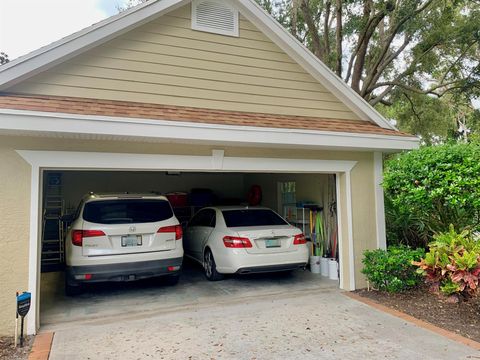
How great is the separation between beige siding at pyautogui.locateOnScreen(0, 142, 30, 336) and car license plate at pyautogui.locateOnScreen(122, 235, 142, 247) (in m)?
1.41

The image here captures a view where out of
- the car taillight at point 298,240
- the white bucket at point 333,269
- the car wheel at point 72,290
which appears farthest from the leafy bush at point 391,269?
the car wheel at point 72,290

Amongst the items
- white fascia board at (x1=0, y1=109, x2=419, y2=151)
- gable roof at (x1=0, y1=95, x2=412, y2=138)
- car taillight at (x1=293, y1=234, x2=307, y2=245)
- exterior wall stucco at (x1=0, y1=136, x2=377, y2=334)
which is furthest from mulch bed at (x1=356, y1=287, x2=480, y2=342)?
exterior wall stucco at (x1=0, y1=136, x2=377, y2=334)

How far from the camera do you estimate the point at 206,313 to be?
508 cm

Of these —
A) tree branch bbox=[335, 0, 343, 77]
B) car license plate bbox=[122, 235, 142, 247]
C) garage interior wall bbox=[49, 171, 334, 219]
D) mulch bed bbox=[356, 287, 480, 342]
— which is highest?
tree branch bbox=[335, 0, 343, 77]

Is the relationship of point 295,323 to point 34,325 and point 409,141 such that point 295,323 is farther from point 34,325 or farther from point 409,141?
point 409,141

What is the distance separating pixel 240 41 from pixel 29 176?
430 centimetres

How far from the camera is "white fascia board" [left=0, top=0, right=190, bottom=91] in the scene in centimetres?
501

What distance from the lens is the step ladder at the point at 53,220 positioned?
8734 mm

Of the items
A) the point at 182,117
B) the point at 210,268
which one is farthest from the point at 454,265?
the point at 182,117

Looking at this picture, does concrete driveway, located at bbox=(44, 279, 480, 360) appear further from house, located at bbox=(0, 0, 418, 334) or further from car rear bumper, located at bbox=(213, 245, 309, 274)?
house, located at bbox=(0, 0, 418, 334)

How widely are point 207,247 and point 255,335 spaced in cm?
301

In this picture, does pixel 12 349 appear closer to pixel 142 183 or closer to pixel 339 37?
pixel 142 183

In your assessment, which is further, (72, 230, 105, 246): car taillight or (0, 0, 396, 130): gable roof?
(72, 230, 105, 246): car taillight

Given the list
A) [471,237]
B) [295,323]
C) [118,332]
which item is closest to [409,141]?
[471,237]
